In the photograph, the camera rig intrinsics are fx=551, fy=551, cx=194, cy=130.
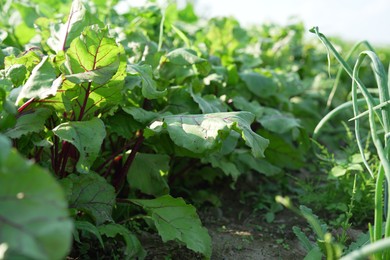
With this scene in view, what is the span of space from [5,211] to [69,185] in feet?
2.20

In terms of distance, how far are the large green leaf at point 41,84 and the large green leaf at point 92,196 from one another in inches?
14.6

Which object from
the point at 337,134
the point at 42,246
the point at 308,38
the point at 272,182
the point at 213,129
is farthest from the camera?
the point at 308,38

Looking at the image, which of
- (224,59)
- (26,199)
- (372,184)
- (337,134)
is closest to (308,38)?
(337,134)

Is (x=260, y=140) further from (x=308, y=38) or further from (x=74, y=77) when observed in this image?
(x=308, y=38)

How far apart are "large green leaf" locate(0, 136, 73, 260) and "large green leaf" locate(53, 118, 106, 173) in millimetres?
526

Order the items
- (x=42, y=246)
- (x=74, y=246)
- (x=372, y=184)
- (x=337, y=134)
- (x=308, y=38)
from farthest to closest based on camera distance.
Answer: (x=308, y=38) → (x=337, y=134) → (x=372, y=184) → (x=74, y=246) → (x=42, y=246)

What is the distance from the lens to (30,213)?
1089mm

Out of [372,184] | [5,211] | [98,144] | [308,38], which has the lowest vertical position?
[308,38]

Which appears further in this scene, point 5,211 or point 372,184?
point 372,184

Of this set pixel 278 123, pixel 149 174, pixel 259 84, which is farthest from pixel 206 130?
pixel 259 84

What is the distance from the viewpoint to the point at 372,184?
224 centimetres

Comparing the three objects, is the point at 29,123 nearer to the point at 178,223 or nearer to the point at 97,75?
the point at 97,75

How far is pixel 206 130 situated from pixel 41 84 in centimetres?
52

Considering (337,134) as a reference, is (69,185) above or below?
above
